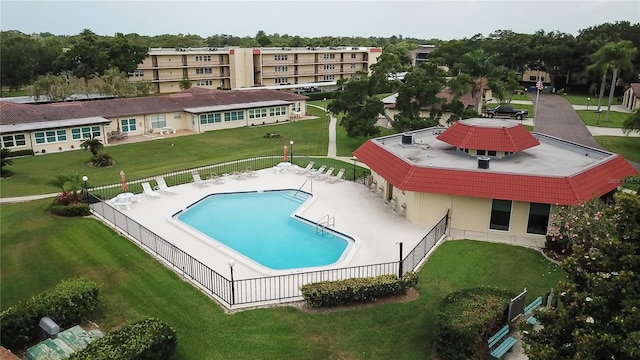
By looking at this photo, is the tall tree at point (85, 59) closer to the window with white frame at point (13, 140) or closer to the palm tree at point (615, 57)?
the window with white frame at point (13, 140)

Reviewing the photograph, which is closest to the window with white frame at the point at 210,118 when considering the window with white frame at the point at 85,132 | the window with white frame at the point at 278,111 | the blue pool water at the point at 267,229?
the window with white frame at the point at 278,111

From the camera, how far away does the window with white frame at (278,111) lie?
61197mm

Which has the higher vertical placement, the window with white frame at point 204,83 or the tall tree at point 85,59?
the tall tree at point 85,59

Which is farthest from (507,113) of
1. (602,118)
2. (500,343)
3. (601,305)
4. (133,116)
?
(601,305)

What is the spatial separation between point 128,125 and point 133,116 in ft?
3.69

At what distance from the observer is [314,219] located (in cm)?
2638

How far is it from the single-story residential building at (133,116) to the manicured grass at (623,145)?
37365mm

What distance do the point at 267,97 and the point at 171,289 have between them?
158 feet

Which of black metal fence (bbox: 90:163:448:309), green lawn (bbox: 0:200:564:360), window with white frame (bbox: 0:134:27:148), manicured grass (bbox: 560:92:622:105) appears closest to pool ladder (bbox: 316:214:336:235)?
black metal fence (bbox: 90:163:448:309)

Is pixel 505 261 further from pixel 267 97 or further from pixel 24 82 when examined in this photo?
pixel 24 82

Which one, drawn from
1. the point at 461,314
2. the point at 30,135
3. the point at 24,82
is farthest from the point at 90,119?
the point at 24,82

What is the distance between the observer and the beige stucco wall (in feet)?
76.6

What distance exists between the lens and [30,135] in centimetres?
4159

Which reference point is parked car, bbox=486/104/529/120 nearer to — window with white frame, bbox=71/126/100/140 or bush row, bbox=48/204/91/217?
window with white frame, bbox=71/126/100/140
